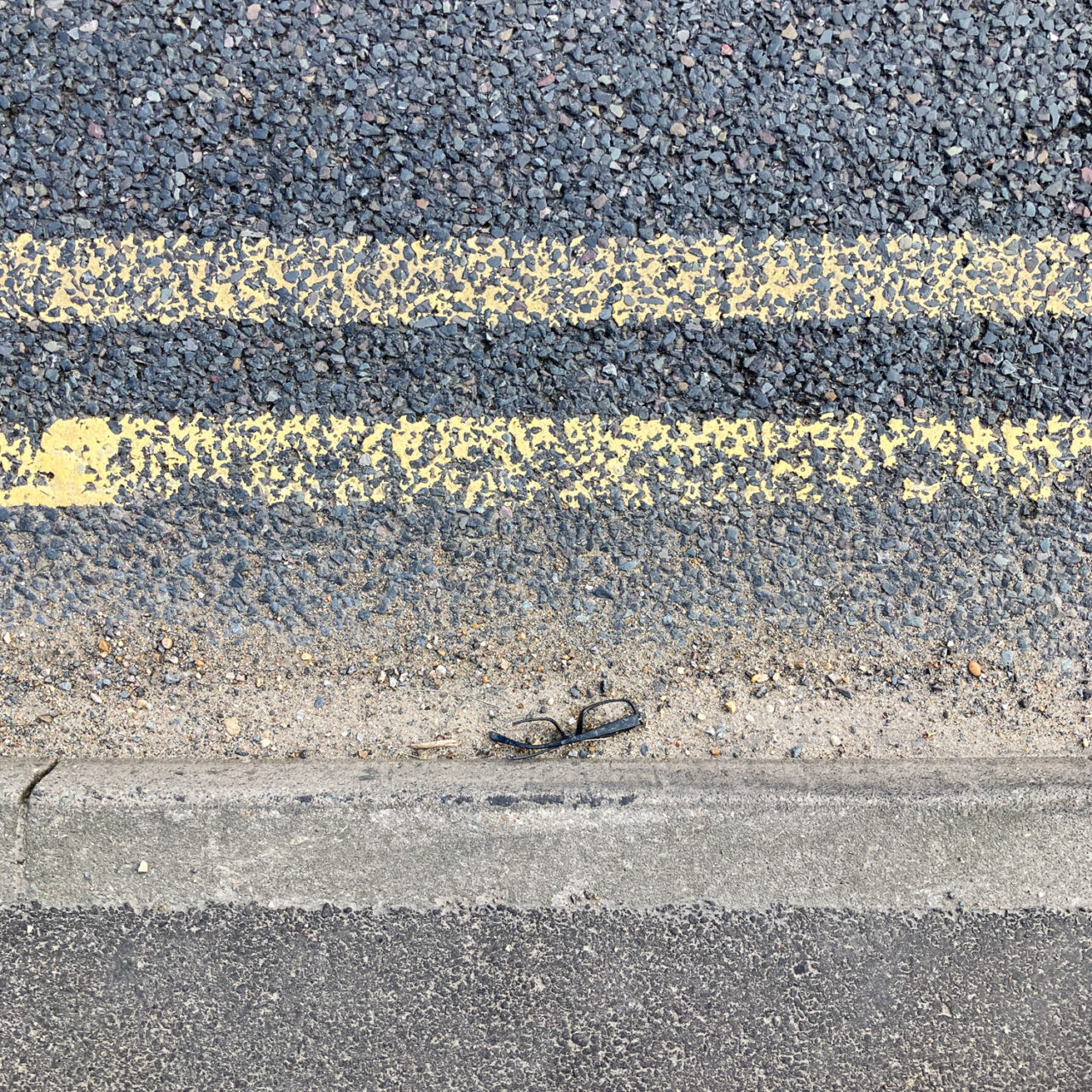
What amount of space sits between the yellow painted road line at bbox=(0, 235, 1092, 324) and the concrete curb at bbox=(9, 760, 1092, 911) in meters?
1.31

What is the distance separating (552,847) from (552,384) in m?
1.25

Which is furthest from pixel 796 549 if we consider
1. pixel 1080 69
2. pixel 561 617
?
pixel 1080 69

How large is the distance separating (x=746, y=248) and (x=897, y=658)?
1234 mm

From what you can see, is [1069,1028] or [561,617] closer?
[1069,1028]

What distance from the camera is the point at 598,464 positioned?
229cm

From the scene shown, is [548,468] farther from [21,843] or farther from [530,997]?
[21,843]

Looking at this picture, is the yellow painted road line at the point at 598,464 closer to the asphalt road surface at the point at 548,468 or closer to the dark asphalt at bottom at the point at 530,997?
the asphalt road surface at the point at 548,468

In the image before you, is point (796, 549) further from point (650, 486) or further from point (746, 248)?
point (746, 248)

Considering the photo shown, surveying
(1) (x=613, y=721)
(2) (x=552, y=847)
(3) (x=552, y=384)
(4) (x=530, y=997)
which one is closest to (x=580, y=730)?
(1) (x=613, y=721)

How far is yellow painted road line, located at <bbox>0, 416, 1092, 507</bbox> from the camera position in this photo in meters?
2.28

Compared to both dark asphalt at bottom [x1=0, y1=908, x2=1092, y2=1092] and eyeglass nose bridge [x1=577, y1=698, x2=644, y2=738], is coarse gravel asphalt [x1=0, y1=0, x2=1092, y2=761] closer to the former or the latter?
eyeglass nose bridge [x1=577, y1=698, x2=644, y2=738]

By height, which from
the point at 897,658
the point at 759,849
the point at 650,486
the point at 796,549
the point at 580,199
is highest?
the point at 580,199

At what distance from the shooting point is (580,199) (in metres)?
2.24

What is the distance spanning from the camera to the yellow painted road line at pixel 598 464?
228 centimetres
